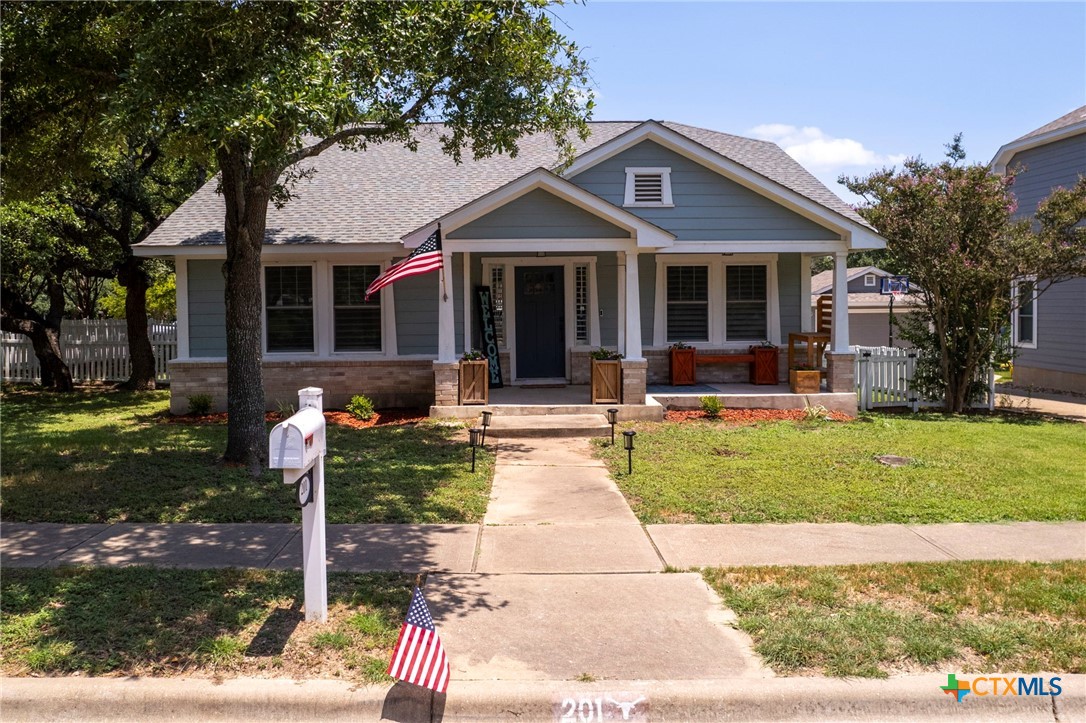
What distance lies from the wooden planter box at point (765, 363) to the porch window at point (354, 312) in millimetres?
7191

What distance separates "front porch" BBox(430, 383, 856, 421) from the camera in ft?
43.4

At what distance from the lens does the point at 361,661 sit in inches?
181

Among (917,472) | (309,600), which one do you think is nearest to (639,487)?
(917,472)

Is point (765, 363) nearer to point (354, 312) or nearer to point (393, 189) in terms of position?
point (354, 312)

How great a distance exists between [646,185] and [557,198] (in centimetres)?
262

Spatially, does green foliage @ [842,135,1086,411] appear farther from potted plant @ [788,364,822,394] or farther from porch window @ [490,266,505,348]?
porch window @ [490,266,505,348]

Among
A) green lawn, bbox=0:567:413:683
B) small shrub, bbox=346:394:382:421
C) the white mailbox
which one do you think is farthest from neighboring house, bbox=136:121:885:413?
the white mailbox

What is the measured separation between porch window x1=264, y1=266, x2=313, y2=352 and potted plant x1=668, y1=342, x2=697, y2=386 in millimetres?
6831

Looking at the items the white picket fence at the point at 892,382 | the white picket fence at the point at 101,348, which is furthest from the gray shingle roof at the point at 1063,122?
the white picket fence at the point at 101,348

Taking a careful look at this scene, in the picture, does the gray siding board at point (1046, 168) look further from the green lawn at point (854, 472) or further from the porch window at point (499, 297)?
the porch window at point (499, 297)

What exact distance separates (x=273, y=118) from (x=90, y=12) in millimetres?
3773

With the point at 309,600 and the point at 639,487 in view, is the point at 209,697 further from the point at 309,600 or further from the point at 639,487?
the point at 639,487

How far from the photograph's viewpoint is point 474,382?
531 inches

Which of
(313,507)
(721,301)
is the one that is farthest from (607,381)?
(313,507)
